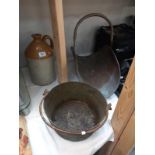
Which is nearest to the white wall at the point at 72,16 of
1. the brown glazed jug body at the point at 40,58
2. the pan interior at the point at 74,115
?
the brown glazed jug body at the point at 40,58

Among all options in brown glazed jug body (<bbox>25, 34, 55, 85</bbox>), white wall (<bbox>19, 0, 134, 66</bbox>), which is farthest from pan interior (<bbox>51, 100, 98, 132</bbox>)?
white wall (<bbox>19, 0, 134, 66</bbox>)

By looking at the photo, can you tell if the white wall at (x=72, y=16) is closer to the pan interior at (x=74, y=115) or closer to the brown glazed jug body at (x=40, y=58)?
the brown glazed jug body at (x=40, y=58)

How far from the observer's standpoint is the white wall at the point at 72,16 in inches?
37.8

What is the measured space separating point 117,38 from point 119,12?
26 cm

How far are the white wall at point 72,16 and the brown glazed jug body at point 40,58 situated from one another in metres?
0.18

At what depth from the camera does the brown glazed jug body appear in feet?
2.76

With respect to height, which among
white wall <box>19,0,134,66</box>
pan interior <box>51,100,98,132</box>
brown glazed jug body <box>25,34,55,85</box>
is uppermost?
white wall <box>19,0,134,66</box>

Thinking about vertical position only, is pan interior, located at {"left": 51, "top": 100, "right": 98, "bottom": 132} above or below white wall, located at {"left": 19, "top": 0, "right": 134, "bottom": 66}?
below

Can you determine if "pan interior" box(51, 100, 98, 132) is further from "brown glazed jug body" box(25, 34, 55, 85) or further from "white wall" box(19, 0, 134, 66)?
"white wall" box(19, 0, 134, 66)

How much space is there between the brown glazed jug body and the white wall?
18cm
